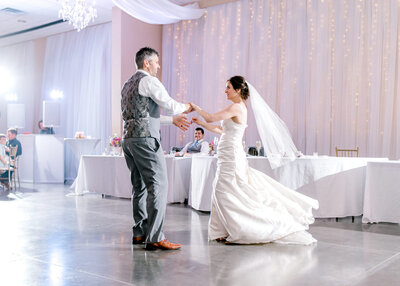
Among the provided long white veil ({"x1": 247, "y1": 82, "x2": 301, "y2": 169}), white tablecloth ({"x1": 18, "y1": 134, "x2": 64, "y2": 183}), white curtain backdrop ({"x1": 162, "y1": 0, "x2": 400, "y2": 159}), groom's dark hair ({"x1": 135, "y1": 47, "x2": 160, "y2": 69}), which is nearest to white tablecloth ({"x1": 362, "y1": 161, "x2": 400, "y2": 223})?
long white veil ({"x1": 247, "y1": 82, "x2": 301, "y2": 169})

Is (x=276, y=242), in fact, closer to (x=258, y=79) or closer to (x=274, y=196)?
(x=274, y=196)

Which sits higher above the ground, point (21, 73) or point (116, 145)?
point (21, 73)

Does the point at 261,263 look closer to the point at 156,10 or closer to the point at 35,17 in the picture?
the point at 156,10

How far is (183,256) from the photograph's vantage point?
354cm

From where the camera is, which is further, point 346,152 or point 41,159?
point 41,159

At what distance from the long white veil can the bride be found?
21 cm

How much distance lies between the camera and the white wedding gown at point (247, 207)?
402 cm

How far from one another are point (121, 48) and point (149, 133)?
642 cm

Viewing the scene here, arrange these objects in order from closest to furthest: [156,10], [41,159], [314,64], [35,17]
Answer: [156,10], [314,64], [41,159], [35,17]

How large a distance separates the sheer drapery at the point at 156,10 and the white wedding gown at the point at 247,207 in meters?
3.83

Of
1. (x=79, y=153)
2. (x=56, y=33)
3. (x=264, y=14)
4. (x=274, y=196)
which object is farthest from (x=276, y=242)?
(x=56, y=33)

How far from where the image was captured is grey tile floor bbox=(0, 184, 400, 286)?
2936mm

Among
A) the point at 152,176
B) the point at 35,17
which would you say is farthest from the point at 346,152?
the point at 35,17

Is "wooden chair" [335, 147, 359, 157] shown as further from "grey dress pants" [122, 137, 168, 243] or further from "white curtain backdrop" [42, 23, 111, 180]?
"white curtain backdrop" [42, 23, 111, 180]
